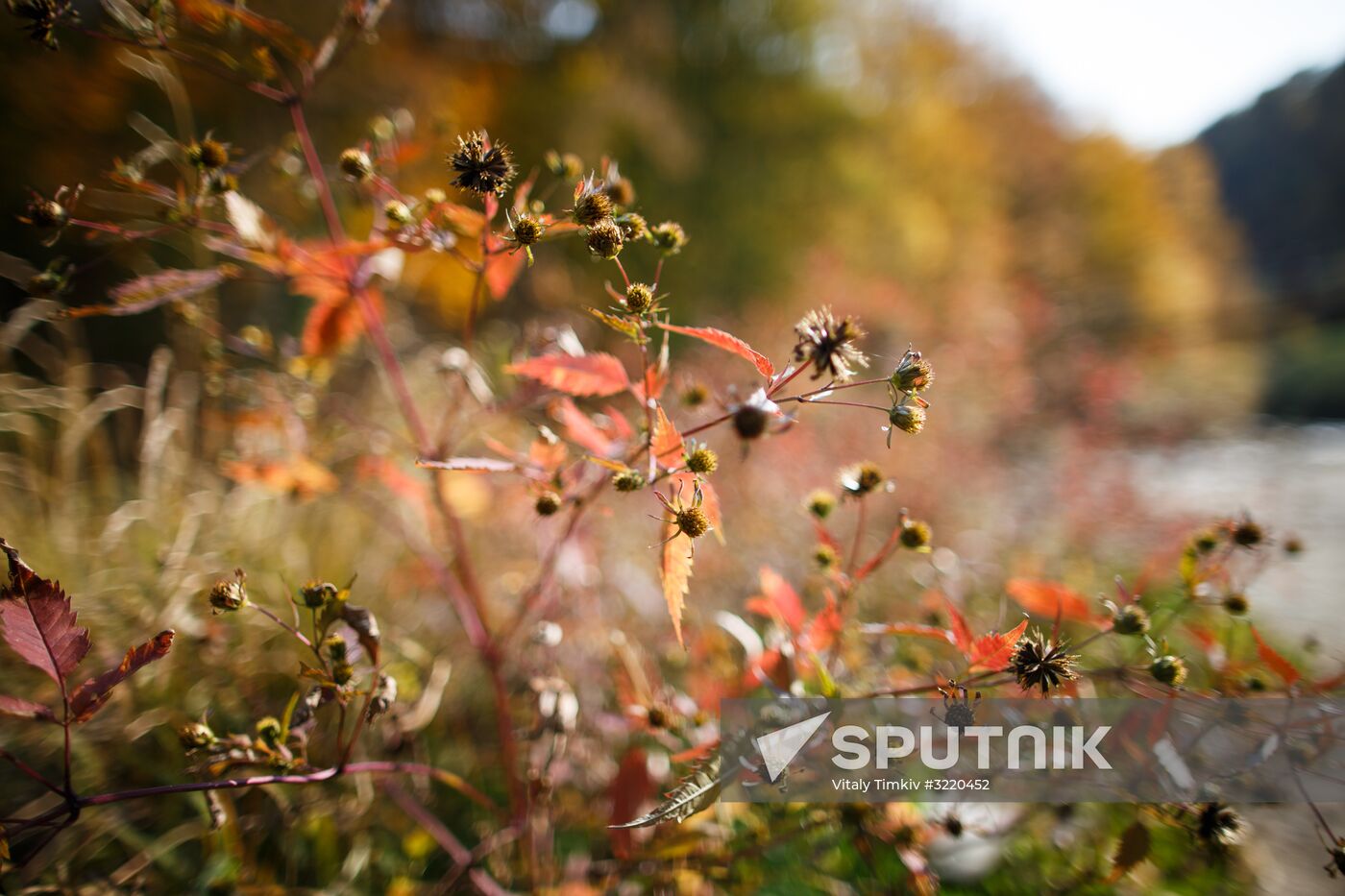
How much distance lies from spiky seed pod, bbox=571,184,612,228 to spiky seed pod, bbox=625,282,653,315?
0.17 feet

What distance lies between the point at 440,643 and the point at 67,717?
27.4 inches

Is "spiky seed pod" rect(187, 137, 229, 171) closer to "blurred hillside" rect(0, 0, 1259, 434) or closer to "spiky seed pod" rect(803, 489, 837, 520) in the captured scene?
"spiky seed pod" rect(803, 489, 837, 520)

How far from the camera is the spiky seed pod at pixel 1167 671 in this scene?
1.31ft

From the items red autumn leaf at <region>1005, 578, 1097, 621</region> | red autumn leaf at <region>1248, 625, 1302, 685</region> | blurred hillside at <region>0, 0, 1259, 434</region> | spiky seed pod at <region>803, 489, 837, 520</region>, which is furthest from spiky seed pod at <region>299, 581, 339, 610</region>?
blurred hillside at <region>0, 0, 1259, 434</region>

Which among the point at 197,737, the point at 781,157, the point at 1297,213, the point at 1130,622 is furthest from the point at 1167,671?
the point at 1297,213

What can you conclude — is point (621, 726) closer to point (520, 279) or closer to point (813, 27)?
point (520, 279)

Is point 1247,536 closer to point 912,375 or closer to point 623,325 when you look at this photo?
point 912,375

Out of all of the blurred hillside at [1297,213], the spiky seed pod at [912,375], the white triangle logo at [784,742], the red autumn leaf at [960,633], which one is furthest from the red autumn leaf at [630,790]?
the blurred hillside at [1297,213]

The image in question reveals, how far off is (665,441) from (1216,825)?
0.43 metres

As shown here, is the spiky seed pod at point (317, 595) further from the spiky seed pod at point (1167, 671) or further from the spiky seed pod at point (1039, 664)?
the spiky seed pod at point (1167, 671)

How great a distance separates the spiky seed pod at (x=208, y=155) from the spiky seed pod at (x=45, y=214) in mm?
82

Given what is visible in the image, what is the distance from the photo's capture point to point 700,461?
1.21 ft

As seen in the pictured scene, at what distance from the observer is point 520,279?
3.04 meters

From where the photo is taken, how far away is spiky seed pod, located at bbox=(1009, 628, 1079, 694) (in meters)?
0.37
